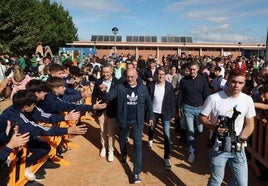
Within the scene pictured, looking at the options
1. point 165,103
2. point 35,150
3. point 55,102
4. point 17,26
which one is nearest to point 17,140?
point 35,150

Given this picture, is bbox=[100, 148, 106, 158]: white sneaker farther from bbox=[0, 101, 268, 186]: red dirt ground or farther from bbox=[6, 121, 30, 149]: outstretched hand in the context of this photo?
bbox=[6, 121, 30, 149]: outstretched hand

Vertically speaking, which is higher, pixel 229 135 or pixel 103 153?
pixel 229 135

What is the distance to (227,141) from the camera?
12.2 ft

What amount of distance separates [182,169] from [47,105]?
2.92 meters

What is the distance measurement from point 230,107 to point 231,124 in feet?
0.73

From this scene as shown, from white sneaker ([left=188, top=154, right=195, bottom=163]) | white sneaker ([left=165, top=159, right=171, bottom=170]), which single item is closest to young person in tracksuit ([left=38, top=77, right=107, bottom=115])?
white sneaker ([left=165, top=159, right=171, bottom=170])

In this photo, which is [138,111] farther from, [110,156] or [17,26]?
[17,26]

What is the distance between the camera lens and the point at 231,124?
3715 mm

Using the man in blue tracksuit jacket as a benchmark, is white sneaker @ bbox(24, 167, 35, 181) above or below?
below

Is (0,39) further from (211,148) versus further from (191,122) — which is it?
(211,148)

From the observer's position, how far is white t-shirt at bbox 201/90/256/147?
150 inches

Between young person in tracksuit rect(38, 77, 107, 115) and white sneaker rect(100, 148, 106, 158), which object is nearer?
young person in tracksuit rect(38, 77, 107, 115)

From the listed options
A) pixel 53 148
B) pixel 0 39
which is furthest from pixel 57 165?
pixel 0 39

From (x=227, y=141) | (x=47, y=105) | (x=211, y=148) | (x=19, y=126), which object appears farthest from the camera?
(x=47, y=105)
